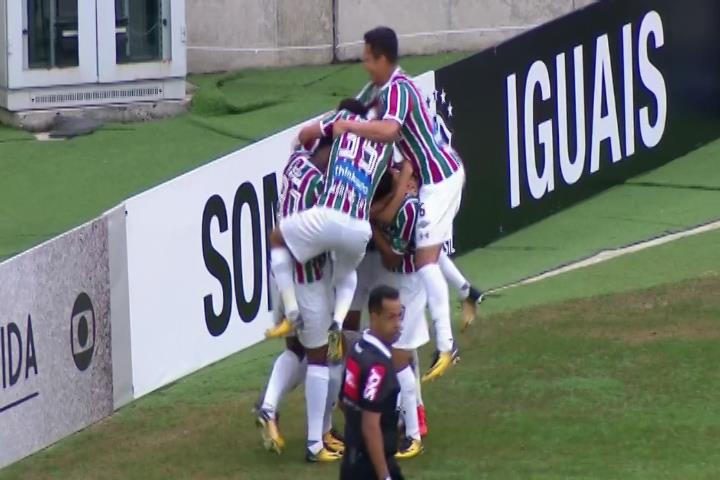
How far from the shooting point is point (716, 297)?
34.8 feet

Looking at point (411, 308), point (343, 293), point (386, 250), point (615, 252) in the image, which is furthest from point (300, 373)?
point (615, 252)

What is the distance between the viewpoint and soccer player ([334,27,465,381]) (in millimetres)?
8039

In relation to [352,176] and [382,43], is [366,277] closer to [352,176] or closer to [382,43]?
[352,176]

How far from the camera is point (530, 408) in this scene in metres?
8.84

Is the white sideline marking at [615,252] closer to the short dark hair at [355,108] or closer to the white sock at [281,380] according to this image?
the white sock at [281,380]

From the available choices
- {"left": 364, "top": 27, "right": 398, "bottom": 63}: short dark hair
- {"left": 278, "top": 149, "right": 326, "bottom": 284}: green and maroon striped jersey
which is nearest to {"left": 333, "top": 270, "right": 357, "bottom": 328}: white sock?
{"left": 278, "top": 149, "right": 326, "bottom": 284}: green and maroon striped jersey

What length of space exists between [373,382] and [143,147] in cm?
886

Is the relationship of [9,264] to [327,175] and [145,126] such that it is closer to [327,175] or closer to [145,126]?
[327,175]

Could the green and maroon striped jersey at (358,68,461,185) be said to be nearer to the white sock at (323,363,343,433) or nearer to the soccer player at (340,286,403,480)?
the white sock at (323,363,343,433)

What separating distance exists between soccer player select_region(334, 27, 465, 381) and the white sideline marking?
3.16 metres

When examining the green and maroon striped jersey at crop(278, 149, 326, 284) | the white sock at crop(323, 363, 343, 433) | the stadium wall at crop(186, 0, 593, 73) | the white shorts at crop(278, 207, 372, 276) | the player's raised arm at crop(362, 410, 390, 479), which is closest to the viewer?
the player's raised arm at crop(362, 410, 390, 479)

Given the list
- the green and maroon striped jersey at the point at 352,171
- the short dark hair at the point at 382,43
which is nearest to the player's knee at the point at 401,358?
the green and maroon striped jersey at the point at 352,171

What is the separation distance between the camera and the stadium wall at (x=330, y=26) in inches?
682

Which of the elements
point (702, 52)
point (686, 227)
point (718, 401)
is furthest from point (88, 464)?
point (702, 52)
